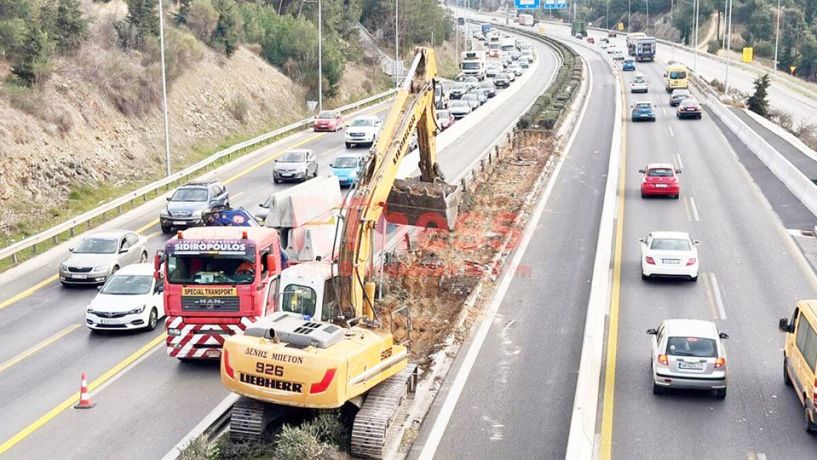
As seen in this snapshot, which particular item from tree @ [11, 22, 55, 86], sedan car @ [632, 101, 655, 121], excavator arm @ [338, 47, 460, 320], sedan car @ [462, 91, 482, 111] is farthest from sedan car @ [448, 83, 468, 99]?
excavator arm @ [338, 47, 460, 320]

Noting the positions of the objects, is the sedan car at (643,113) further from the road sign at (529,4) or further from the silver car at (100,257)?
the road sign at (529,4)

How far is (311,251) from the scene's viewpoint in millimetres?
27500

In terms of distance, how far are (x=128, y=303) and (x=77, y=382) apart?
137 inches

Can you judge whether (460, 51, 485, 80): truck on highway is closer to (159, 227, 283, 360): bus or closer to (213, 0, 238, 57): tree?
(213, 0, 238, 57): tree

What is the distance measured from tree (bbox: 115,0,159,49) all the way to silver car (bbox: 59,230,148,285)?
95.5 feet

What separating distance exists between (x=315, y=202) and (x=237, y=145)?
1020 inches

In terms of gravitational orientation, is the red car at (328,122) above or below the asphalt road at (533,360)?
above

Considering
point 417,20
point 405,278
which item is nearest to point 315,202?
point 405,278

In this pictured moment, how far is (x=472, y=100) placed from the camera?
75.2 meters

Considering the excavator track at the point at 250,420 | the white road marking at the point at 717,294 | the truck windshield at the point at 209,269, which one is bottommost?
the white road marking at the point at 717,294

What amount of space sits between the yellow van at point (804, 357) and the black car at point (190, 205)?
2101cm

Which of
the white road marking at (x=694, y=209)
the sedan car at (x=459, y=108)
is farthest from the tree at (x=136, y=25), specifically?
the white road marking at (x=694, y=209)

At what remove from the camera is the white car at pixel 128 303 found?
2402 centimetres

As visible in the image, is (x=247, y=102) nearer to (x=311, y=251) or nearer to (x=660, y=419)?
(x=311, y=251)
